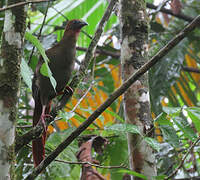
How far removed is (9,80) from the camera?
4.17 ft

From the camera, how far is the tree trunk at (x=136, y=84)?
5.49 feet

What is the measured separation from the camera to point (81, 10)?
12.5 feet

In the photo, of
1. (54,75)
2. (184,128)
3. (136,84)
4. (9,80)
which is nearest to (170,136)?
(184,128)

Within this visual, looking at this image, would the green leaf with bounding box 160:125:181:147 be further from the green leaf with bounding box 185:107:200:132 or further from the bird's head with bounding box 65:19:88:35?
the bird's head with bounding box 65:19:88:35

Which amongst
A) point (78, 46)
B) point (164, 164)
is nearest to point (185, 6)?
point (78, 46)

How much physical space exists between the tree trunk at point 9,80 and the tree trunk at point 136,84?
0.66 metres

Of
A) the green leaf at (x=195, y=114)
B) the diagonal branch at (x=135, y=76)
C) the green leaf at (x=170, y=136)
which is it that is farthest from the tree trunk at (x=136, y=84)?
the diagonal branch at (x=135, y=76)

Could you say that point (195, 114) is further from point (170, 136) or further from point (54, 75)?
point (54, 75)

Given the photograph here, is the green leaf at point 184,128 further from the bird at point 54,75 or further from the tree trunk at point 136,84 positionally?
the bird at point 54,75

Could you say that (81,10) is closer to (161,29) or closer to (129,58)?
(161,29)

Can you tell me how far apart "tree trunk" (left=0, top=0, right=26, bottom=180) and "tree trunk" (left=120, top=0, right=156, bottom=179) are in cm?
66

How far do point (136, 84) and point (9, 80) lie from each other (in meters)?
0.77

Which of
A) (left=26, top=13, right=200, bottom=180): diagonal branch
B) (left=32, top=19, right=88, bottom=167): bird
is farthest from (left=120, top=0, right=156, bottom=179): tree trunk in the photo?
(left=32, top=19, right=88, bottom=167): bird

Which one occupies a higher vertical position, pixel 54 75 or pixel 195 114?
pixel 54 75
